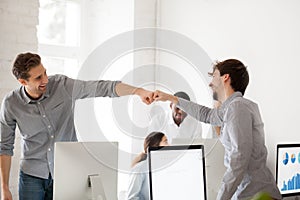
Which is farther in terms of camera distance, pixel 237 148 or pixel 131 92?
pixel 131 92

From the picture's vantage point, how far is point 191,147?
87.8 inches

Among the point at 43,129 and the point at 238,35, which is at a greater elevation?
the point at 238,35

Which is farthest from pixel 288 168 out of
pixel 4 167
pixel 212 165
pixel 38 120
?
pixel 4 167

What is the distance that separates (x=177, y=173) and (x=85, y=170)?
1.45 feet

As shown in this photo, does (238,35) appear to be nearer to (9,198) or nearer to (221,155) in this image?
(221,155)

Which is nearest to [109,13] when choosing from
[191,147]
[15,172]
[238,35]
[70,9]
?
[70,9]

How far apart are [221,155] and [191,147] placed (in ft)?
1.79

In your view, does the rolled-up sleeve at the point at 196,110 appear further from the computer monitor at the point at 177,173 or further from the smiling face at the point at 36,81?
the smiling face at the point at 36,81

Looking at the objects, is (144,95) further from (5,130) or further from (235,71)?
(5,130)

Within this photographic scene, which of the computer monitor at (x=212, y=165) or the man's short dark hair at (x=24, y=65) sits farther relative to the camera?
the computer monitor at (x=212, y=165)

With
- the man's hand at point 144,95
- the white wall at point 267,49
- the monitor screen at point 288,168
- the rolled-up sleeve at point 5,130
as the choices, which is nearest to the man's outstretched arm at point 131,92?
the man's hand at point 144,95

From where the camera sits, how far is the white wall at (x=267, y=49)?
323 centimetres

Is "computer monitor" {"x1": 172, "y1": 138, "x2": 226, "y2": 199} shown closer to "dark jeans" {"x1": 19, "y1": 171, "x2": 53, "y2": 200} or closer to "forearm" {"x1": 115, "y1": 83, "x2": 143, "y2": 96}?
"forearm" {"x1": 115, "y1": 83, "x2": 143, "y2": 96}

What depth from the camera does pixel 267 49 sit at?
135 inches
